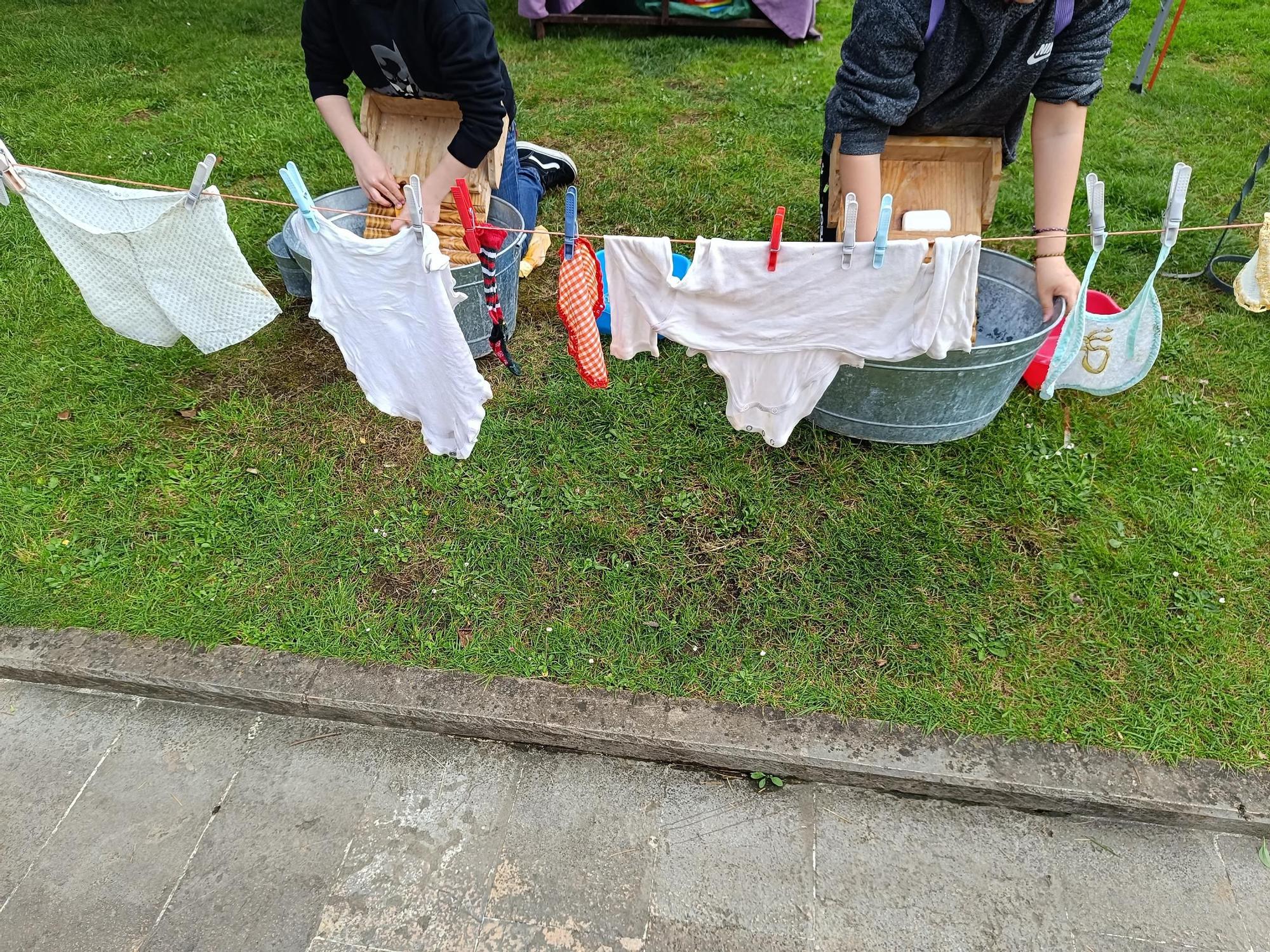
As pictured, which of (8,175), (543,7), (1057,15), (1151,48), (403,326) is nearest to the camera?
(1057,15)

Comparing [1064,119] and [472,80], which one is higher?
[472,80]

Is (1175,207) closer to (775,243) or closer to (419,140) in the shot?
(775,243)

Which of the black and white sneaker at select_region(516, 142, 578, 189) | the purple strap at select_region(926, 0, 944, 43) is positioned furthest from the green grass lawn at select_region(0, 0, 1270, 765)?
the purple strap at select_region(926, 0, 944, 43)

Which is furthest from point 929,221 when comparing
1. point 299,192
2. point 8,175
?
point 8,175

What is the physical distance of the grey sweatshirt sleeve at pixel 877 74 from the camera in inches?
82.9

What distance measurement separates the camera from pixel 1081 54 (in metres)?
2.23

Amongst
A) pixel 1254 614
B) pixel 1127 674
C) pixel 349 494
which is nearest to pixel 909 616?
pixel 1127 674

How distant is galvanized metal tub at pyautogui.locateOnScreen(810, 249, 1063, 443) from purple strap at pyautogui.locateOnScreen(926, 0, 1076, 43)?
2.68 feet

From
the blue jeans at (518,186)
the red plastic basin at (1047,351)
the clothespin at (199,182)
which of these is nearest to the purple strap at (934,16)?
the red plastic basin at (1047,351)

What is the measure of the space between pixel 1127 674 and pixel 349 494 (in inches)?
117

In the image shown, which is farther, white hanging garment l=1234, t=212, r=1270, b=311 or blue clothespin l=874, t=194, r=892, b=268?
white hanging garment l=1234, t=212, r=1270, b=311

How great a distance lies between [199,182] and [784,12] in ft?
19.9

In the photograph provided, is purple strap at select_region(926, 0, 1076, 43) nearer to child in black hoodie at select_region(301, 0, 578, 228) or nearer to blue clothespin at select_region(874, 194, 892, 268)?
blue clothespin at select_region(874, 194, 892, 268)

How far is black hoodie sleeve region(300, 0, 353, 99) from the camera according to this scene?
2764 mm
